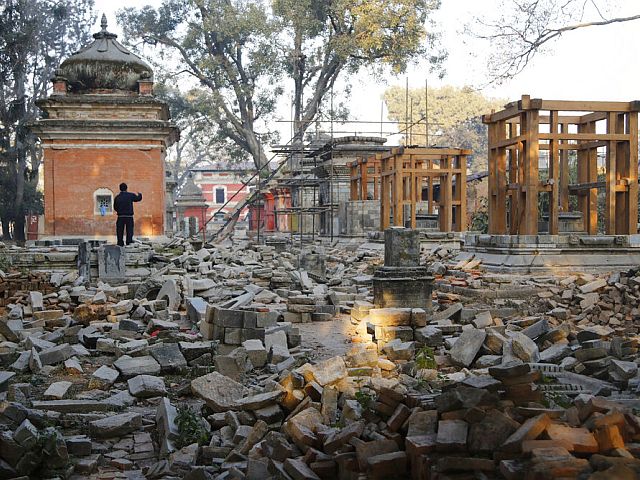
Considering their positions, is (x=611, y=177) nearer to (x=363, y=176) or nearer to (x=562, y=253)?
(x=562, y=253)

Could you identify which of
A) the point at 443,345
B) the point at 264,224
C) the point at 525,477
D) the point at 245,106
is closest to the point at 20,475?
the point at 525,477

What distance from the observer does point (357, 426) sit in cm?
450

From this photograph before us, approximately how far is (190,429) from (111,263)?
9484 mm

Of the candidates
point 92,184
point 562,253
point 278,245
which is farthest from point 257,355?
point 92,184

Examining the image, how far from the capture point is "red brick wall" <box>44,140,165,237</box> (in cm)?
2192

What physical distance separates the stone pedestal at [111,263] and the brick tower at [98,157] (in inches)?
319

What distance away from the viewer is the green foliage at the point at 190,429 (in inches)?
207

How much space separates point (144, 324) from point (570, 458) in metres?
7.26

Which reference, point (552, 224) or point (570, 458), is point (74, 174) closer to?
point (552, 224)

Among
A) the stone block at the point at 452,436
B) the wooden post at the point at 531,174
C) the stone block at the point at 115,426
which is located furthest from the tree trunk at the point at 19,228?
the stone block at the point at 452,436

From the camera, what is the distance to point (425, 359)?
7074mm

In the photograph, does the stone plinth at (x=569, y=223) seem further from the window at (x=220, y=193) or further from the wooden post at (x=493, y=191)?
the window at (x=220, y=193)

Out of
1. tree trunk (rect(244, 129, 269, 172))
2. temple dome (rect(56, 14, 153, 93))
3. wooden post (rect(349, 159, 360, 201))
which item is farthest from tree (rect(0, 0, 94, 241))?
wooden post (rect(349, 159, 360, 201))

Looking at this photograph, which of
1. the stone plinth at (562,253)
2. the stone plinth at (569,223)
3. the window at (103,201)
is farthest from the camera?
the window at (103,201)
